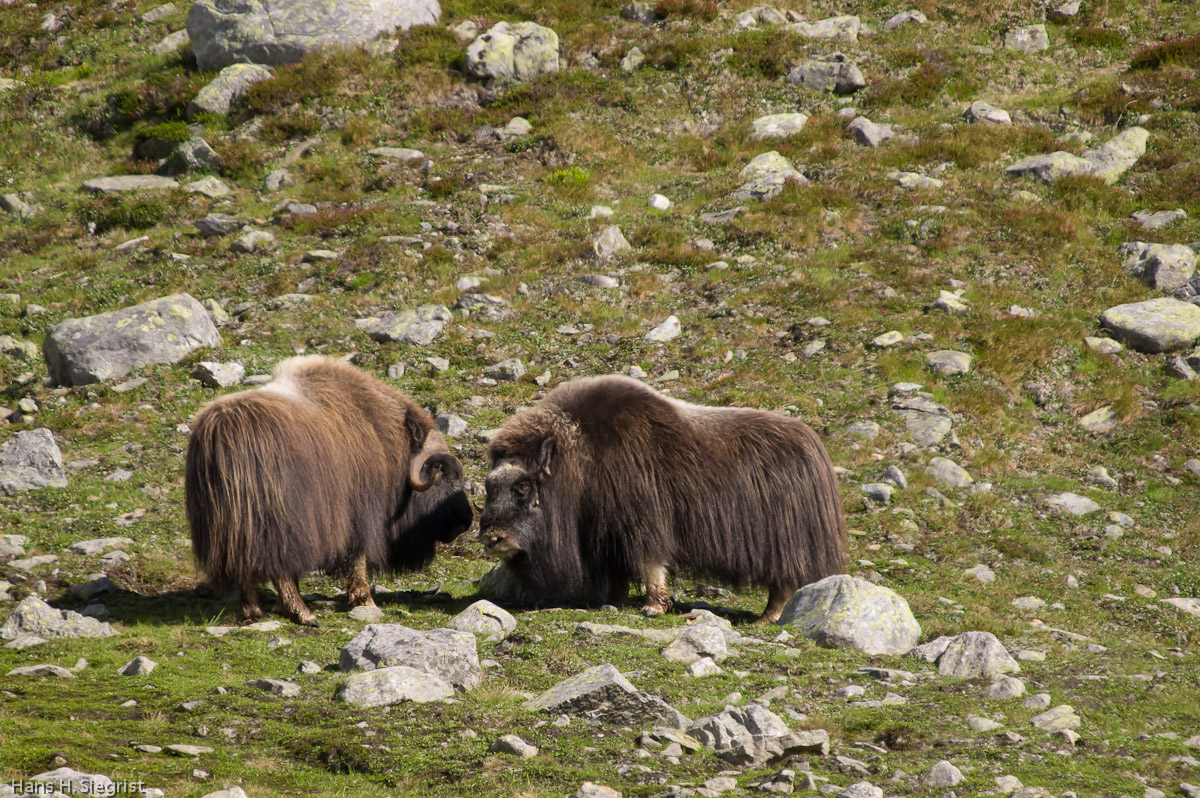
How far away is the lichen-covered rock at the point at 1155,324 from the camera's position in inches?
465

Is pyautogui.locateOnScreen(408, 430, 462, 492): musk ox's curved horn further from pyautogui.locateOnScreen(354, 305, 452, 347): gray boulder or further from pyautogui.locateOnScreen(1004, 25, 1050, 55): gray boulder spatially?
pyautogui.locateOnScreen(1004, 25, 1050, 55): gray boulder

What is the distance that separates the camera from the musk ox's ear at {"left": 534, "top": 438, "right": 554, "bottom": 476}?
280 inches

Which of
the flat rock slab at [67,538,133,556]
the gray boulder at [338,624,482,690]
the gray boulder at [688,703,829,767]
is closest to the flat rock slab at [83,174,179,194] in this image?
the flat rock slab at [67,538,133,556]

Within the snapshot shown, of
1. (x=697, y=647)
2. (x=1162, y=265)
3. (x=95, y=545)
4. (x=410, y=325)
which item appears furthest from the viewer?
(x=1162, y=265)

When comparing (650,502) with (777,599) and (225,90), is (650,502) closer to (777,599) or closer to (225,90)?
(777,599)

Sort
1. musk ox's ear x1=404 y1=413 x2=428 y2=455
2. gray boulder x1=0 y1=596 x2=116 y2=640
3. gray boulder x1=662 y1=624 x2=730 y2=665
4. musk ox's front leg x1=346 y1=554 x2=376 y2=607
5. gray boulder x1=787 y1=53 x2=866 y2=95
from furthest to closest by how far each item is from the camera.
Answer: gray boulder x1=787 y1=53 x2=866 y2=95
musk ox's ear x1=404 y1=413 x2=428 y2=455
musk ox's front leg x1=346 y1=554 x2=376 y2=607
gray boulder x1=0 y1=596 x2=116 y2=640
gray boulder x1=662 y1=624 x2=730 y2=665

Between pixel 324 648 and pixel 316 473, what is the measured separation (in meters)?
1.36

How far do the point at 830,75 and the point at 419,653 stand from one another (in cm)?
1614

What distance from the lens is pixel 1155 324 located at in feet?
39.1

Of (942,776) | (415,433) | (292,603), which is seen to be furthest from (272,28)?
(942,776)

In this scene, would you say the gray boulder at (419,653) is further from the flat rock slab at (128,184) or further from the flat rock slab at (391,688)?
the flat rock slab at (128,184)

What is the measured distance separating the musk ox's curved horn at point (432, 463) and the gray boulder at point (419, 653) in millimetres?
2370

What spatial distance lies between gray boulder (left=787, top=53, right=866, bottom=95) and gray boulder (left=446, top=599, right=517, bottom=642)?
48.8 feet

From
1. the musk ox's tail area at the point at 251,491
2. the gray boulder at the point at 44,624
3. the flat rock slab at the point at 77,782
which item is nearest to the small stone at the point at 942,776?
the flat rock slab at the point at 77,782
